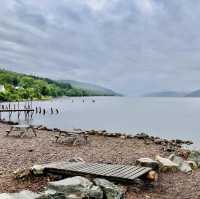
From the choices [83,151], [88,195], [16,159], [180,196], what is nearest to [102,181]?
[88,195]

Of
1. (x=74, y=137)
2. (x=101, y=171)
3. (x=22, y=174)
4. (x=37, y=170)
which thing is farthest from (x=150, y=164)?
(x=74, y=137)

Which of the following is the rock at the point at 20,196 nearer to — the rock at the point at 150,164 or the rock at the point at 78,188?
the rock at the point at 78,188

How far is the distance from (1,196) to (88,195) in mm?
2187

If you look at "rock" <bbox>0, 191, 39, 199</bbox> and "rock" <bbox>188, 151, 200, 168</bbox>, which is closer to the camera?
"rock" <bbox>0, 191, 39, 199</bbox>

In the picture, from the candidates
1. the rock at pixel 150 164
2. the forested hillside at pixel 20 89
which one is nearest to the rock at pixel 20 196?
the rock at pixel 150 164

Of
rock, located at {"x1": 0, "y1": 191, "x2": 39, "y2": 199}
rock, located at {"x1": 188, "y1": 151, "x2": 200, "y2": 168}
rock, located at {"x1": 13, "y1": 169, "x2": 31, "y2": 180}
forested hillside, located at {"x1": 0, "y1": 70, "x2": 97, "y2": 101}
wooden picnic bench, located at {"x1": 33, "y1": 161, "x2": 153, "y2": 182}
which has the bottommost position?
rock, located at {"x1": 188, "y1": 151, "x2": 200, "y2": 168}

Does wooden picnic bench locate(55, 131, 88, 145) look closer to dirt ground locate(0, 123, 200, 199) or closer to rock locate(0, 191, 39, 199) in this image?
dirt ground locate(0, 123, 200, 199)

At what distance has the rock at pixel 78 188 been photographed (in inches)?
365

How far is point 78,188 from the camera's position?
936cm

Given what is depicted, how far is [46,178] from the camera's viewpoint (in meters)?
11.6

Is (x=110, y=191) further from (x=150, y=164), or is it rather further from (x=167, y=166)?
(x=167, y=166)

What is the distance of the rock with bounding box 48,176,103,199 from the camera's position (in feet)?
30.4

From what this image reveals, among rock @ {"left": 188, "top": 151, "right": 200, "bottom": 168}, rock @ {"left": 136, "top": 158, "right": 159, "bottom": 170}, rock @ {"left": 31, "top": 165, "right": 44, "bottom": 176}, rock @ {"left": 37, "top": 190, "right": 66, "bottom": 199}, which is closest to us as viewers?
rock @ {"left": 37, "top": 190, "right": 66, "bottom": 199}

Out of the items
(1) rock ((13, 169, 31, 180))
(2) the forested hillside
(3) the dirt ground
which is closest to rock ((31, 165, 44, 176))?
(1) rock ((13, 169, 31, 180))
